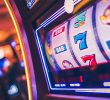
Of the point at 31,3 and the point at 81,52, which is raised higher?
the point at 31,3

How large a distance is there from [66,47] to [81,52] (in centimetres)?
12

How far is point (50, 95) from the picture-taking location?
1.27 meters

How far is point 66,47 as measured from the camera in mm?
1109

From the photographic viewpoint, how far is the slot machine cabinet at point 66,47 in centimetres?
89

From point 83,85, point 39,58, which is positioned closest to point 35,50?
point 39,58

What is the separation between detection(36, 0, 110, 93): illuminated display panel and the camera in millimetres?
870

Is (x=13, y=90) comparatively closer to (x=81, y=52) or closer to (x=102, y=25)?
(x=81, y=52)

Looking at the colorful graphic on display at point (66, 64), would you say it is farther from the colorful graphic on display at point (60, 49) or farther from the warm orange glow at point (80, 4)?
the warm orange glow at point (80, 4)

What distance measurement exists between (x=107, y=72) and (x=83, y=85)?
0.17 meters

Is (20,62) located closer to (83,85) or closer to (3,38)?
(3,38)

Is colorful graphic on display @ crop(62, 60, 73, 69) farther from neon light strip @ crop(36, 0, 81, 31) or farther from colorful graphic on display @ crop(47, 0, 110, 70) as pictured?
neon light strip @ crop(36, 0, 81, 31)

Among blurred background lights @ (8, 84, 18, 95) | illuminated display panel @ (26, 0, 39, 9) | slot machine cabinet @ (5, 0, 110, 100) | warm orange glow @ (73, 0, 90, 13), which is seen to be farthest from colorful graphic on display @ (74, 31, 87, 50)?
blurred background lights @ (8, 84, 18, 95)

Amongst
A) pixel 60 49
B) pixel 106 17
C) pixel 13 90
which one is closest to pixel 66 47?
pixel 60 49

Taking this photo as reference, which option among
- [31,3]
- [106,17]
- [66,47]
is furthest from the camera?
[31,3]
